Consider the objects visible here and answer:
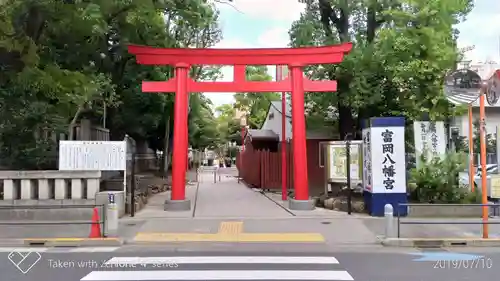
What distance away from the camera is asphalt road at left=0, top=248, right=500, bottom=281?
7500mm

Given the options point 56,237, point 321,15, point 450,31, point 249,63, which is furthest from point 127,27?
point 450,31

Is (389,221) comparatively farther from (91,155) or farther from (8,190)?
(8,190)

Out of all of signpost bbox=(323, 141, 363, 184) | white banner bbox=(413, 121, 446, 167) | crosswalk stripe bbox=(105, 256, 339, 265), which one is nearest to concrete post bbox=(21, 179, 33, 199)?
crosswalk stripe bbox=(105, 256, 339, 265)

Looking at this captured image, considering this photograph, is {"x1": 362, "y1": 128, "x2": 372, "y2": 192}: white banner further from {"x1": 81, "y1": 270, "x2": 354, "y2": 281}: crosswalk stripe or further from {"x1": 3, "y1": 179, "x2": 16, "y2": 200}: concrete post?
{"x1": 3, "y1": 179, "x2": 16, "y2": 200}: concrete post

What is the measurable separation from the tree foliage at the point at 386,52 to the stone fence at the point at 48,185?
985 centimetres

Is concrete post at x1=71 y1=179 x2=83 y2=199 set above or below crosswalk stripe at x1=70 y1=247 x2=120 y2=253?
above

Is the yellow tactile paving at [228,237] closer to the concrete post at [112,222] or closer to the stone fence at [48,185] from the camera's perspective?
the concrete post at [112,222]

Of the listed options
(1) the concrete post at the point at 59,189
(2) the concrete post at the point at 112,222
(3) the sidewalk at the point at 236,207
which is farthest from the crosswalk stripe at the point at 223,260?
(1) the concrete post at the point at 59,189

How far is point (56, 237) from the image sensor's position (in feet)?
35.2

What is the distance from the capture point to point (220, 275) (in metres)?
7.50

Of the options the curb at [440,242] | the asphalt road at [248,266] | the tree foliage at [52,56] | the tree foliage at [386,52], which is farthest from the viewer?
the tree foliage at [386,52]

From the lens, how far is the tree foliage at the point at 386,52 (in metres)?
17.0

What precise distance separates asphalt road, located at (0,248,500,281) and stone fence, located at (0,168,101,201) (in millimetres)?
4133

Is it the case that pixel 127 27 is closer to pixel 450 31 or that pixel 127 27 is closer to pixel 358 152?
pixel 358 152
